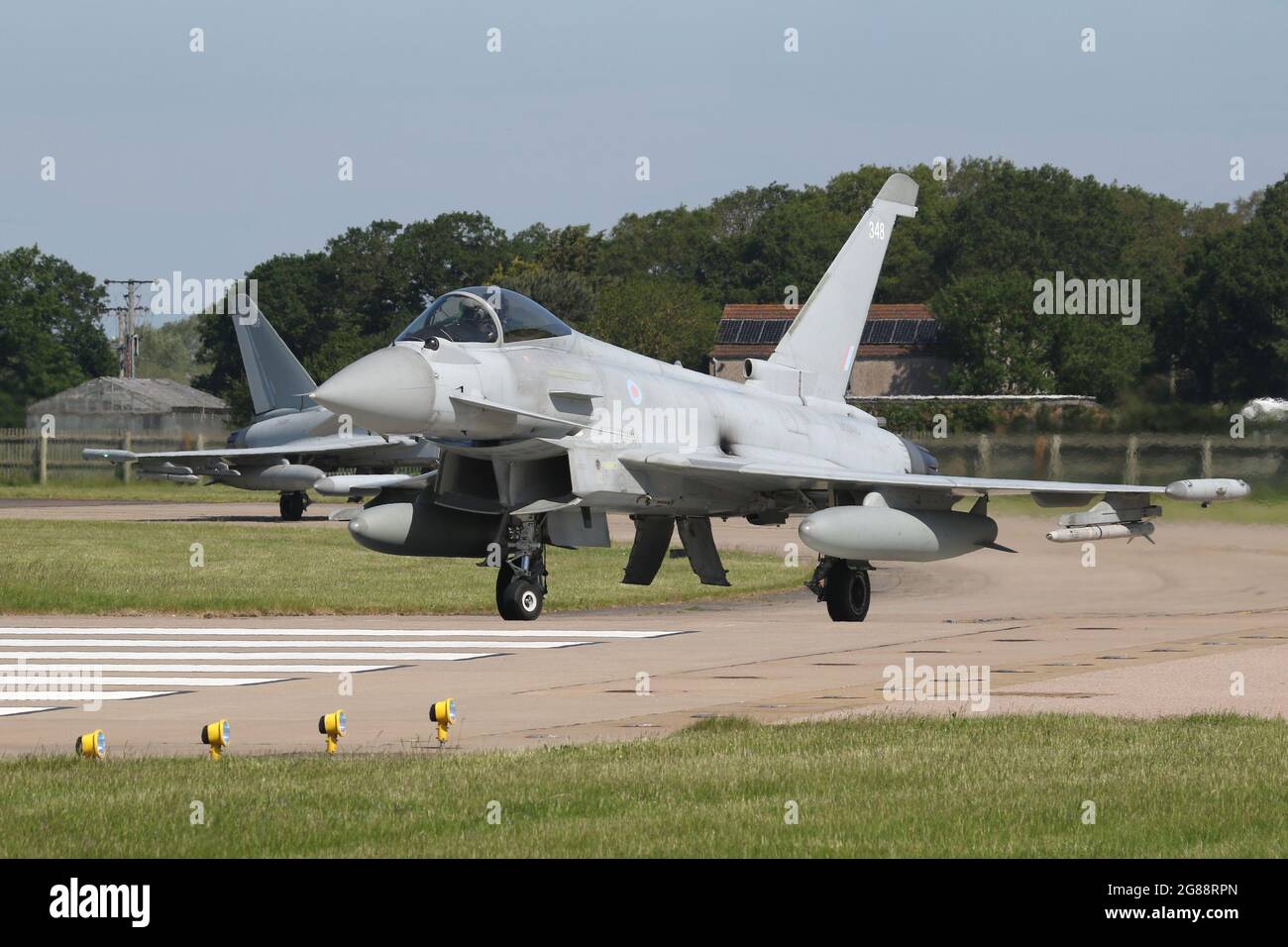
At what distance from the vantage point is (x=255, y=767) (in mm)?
10000

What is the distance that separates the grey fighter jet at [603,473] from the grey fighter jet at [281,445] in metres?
20.6

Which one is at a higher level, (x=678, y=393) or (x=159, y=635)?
(x=678, y=393)

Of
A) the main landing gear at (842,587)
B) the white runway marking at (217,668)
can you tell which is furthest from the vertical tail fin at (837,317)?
the white runway marking at (217,668)

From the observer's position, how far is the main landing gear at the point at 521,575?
18656mm

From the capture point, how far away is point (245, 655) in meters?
17.9

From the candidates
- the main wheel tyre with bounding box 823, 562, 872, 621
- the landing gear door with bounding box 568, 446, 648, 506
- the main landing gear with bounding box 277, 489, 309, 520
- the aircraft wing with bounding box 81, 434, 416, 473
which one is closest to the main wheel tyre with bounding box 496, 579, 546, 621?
the landing gear door with bounding box 568, 446, 648, 506

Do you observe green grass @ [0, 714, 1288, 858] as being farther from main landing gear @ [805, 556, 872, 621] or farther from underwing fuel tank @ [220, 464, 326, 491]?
underwing fuel tank @ [220, 464, 326, 491]

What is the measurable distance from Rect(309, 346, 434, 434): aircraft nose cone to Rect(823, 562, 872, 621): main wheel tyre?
20.0ft

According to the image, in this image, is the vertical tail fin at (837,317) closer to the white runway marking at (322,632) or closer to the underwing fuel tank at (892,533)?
the underwing fuel tank at (892,533)

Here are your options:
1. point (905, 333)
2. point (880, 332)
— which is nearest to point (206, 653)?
point (905, 333)
